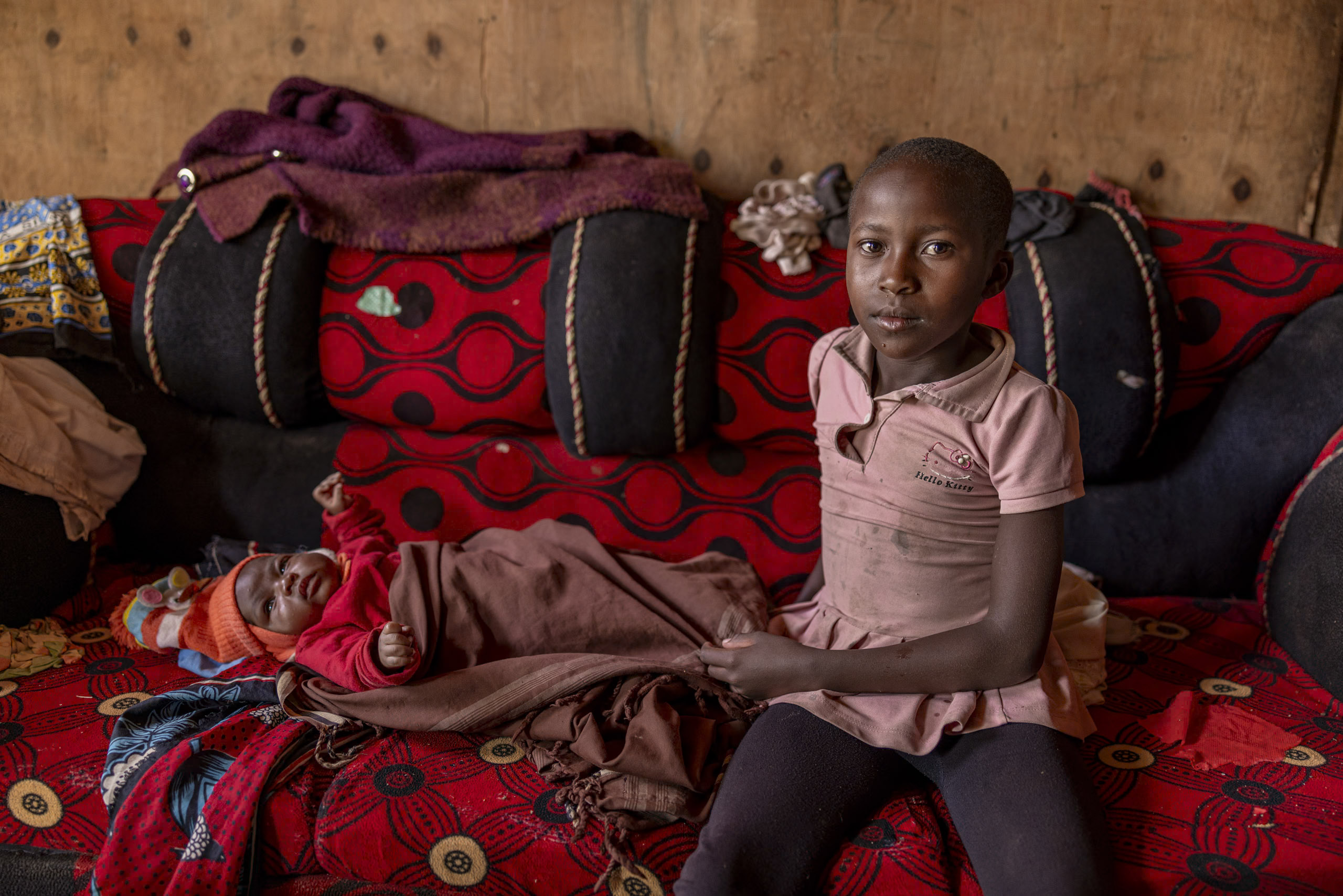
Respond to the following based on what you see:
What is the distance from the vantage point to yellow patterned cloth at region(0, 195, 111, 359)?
169 centimetres

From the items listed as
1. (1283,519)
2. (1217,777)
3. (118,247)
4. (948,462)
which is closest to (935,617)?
(948,462)

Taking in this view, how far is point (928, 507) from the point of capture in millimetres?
1165

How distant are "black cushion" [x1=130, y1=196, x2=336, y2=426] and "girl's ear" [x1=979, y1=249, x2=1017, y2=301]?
1217 mm

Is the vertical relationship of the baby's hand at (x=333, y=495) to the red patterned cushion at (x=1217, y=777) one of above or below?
above

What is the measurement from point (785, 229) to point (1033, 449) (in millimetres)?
721

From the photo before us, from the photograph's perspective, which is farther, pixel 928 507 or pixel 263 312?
pixel 263 312

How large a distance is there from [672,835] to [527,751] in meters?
0.25

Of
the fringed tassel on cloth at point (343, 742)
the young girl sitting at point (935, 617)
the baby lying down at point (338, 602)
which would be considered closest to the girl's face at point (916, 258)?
the young girl sitting at point (935, 617)

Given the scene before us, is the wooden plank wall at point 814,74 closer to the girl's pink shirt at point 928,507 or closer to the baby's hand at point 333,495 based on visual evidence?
the girl's pink shirt at point 928,507

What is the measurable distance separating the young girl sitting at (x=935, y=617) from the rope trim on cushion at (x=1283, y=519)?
57cm

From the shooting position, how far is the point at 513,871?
1.06 m

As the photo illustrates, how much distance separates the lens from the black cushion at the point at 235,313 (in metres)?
1.64

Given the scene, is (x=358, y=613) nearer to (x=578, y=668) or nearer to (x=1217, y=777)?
(x=578, y=668)

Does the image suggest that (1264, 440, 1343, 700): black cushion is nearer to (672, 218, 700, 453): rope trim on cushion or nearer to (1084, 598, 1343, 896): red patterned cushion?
(1084, 598, 1343, 896): red patterned cushion
